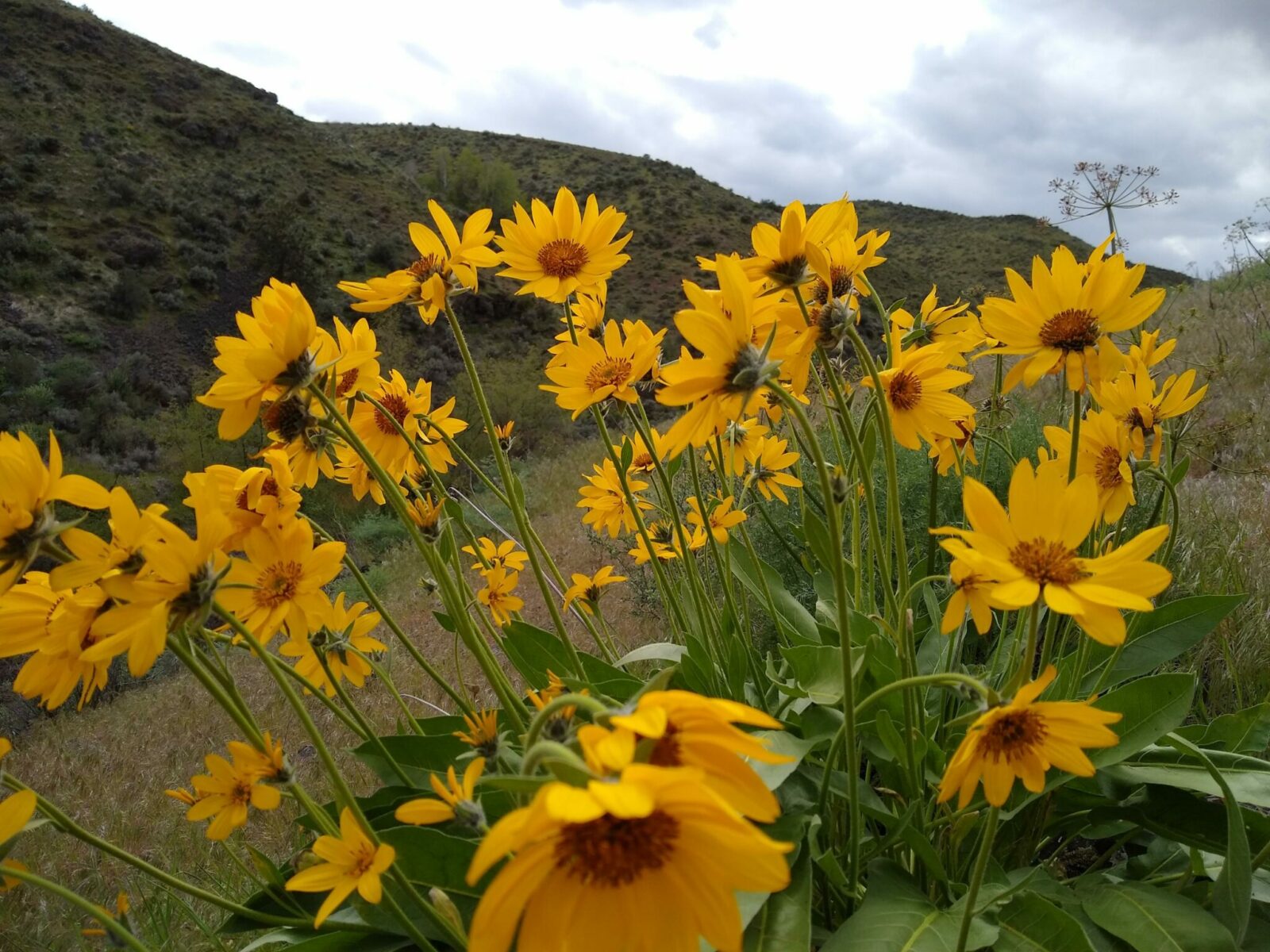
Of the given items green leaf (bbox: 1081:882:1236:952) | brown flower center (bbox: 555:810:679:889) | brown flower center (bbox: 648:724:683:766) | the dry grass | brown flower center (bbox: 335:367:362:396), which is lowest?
the dry grass

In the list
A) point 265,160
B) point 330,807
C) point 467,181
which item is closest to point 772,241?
point 330,807

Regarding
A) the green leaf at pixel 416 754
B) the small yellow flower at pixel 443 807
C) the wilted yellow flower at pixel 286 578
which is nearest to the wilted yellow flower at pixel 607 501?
the green leaf at pixel 416 754

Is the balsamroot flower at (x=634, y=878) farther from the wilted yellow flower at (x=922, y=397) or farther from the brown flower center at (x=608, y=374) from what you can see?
the brown flower center at (x=608, y=374)

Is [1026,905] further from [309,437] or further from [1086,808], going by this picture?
[309,437]

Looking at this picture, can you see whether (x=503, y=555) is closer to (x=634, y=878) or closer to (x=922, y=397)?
(x=922, y=397)

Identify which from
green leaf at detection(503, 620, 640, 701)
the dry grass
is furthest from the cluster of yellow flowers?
the dry grass

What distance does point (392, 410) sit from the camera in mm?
1783

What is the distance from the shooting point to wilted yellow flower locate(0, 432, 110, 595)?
94 centimetres

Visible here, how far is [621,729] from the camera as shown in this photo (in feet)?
1.98

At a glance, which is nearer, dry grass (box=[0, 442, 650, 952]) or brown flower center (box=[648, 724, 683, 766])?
brown flower center (box=[648, 724, 683, 766])

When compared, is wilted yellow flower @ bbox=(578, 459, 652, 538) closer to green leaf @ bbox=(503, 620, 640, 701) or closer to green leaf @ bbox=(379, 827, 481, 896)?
green leaf @ bbox=(503, 620, 640, 701)

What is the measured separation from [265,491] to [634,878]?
0.97m

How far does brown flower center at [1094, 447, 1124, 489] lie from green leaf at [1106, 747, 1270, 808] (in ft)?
1.81

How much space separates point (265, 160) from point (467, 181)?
8569mm
